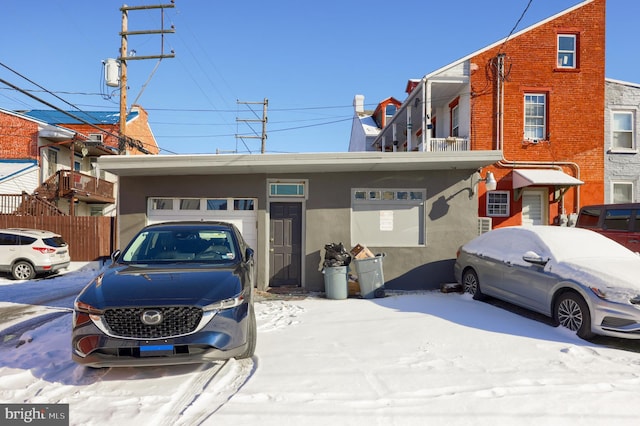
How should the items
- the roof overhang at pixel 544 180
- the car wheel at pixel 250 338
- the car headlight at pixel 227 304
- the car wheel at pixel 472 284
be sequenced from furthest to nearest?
the roof overhang at pixel 544 180 → the car wheel at pixel 472 284 → the car wheel at pixel 250 338 → the car headlight at pixel 227 304

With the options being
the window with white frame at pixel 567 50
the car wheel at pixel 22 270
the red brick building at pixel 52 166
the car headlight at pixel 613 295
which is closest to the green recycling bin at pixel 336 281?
the car headlight at pixel 613 295

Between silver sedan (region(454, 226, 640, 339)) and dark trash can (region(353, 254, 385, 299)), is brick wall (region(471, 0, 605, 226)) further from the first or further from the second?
dark trash can (region(353, 254, 385, 299))

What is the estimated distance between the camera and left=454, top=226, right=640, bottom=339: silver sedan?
4582 millimetres

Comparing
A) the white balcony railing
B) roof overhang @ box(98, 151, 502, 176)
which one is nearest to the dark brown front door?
roof overhang @ box(98, 151, 502, 176)

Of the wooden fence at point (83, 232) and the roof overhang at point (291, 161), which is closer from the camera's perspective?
the roof overhang at point (291, 161)

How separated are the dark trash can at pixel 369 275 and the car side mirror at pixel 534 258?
294cm

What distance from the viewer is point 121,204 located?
29.4 ft

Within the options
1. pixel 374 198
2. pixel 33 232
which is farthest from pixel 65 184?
pixel 374 198

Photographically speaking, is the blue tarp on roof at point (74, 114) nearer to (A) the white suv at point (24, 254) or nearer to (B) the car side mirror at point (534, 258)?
(A) the white suv at point (24, 254)

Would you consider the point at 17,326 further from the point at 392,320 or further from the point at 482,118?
the point at 482,118

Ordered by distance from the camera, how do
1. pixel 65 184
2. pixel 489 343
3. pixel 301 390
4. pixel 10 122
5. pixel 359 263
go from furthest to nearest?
Answer: pixel 10 122, pixel 65 184, pixel 359 263, pixel 489 343, pixel 301 390

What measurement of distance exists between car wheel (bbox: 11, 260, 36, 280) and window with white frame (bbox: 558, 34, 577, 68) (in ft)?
65.5

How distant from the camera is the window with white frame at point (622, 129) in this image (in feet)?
48.7

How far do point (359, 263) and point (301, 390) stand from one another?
4637 millimetres
